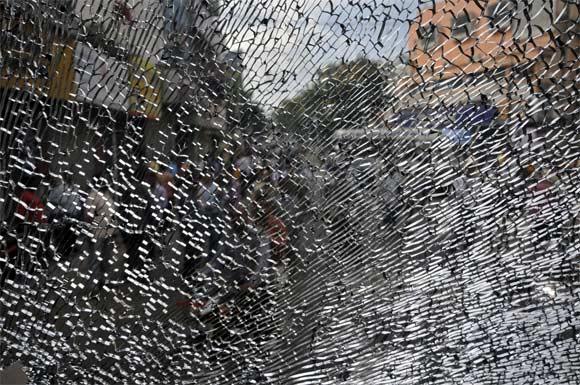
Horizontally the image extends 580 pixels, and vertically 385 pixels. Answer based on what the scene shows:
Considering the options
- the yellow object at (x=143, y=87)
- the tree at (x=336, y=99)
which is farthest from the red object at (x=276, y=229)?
the yellow object at (x=143, y=87)

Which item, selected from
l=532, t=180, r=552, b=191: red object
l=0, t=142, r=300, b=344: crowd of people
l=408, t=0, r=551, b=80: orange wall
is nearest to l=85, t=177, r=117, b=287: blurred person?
l=0, t=142, r=300, b=344: crowd of people

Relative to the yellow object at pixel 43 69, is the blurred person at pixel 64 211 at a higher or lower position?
lower

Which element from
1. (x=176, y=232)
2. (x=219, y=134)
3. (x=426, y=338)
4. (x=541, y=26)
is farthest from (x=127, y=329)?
Result: (x=541, y=26)

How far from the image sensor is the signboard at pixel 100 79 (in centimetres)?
94

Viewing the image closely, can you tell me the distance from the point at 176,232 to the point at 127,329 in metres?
0.17

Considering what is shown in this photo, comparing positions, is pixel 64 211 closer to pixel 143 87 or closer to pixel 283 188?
pixel 143 87

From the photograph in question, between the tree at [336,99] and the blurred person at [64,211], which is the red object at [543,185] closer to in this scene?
the tree at [336,99]

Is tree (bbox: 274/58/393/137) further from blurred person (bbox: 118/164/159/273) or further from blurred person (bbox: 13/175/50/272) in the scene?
blurred person (bbox: 13/175/50/272)

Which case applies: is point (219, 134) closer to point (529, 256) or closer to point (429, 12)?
point (429, 12)

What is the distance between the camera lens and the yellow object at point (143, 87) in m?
0.95

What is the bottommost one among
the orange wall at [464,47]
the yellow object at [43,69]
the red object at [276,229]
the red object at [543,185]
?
the red object at [276,229]

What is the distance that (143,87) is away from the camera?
0.95 metres

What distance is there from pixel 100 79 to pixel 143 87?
0.07 m

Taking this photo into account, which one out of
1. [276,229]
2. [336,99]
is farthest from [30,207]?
[336,99]
